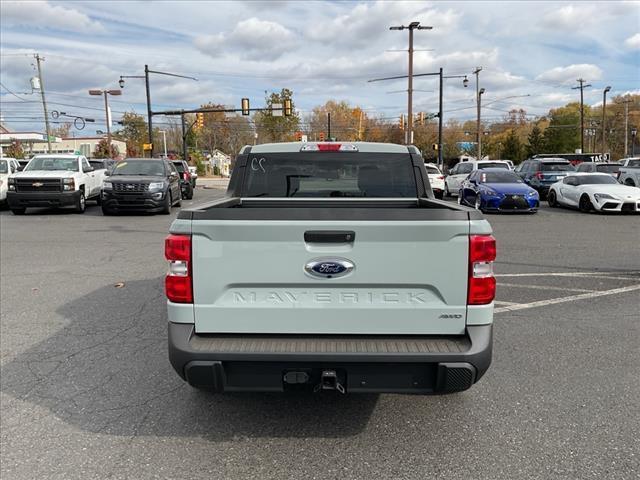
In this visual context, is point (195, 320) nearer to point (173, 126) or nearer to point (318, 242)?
point (318, 242)

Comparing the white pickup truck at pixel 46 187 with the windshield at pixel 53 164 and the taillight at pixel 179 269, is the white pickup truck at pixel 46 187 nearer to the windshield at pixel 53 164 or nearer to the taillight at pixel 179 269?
the windshield at pixel 53 164

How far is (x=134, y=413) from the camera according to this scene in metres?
3.67

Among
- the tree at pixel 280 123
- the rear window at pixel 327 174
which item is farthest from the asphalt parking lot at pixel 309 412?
the tree at pixel 280 123

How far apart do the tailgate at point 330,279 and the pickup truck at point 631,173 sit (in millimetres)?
21953

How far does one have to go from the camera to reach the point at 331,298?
2.95m

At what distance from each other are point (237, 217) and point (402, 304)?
104 centimetres

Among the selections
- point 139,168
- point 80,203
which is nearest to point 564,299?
point 139,168

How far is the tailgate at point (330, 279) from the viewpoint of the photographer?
2.85 meters

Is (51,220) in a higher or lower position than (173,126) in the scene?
lower

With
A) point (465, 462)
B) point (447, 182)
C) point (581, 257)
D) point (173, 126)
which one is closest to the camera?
point (465, 462)

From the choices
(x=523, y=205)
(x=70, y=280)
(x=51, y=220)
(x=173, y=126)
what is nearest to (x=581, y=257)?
(x=523, y=205)

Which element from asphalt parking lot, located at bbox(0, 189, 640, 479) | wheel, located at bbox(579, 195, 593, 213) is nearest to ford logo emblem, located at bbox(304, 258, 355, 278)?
asphalt parking lot, located at bbox(0, 189, 640, 479)

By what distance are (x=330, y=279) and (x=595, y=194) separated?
16.5 meters

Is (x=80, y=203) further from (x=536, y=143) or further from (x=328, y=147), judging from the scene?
(x=536, y=143)
